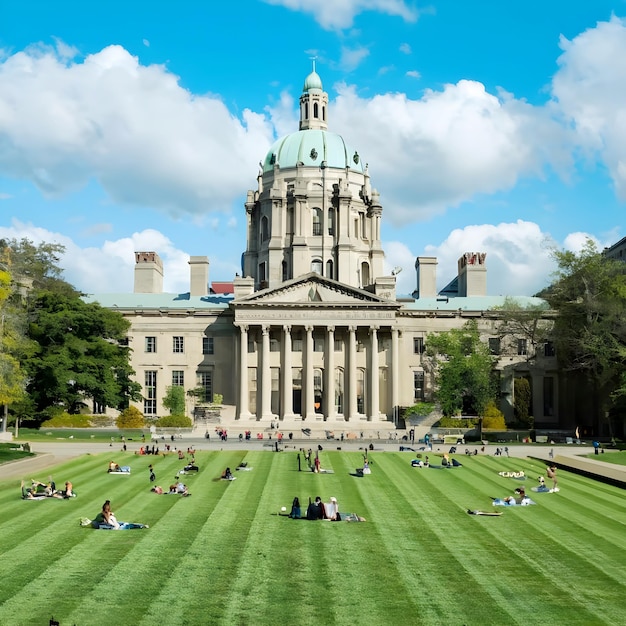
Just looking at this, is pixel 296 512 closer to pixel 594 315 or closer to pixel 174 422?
pixel 174 422

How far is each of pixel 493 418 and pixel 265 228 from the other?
131ft

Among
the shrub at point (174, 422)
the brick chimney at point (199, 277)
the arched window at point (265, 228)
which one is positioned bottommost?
the shrub at point (174, 422)

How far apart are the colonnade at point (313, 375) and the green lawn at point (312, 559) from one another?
156 ft

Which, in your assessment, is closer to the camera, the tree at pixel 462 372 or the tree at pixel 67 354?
the tree at pixel 67 354

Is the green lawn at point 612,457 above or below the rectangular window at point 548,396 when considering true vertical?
below

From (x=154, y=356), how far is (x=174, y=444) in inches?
1149

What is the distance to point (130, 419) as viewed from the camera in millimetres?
82125

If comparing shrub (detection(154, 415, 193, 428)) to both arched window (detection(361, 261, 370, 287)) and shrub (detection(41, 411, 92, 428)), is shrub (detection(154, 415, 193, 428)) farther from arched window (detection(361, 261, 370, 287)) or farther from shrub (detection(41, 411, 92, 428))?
arched window (detection(361, 261, 370, 287))

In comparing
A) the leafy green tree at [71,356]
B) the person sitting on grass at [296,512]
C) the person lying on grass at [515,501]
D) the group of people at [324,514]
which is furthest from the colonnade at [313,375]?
the group of people at [324,514]

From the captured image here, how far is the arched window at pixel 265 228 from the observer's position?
106m

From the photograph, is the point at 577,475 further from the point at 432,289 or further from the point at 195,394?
the point at 432,289

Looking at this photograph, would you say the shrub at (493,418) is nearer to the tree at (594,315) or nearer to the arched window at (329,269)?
the tree at (594,315)

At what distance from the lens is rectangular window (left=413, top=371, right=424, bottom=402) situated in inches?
3664

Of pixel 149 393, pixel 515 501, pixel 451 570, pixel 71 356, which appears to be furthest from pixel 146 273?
pixel 451 570
